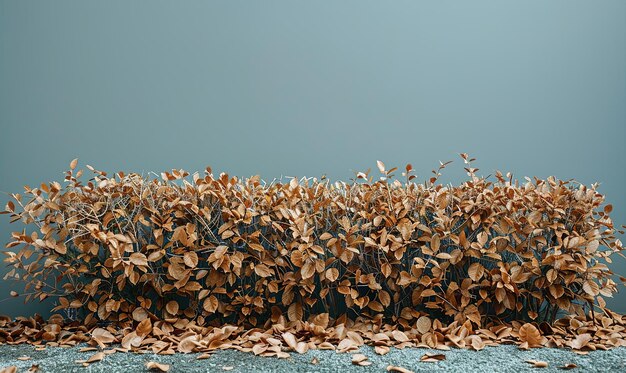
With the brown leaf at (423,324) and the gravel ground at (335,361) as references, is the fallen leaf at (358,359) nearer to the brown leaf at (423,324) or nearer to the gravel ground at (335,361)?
the gravel ground at (335,361)

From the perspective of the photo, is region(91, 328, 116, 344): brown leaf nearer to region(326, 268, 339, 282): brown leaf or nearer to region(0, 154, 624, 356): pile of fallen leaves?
region(0, 154, 624, 356): pile of fallen leaves

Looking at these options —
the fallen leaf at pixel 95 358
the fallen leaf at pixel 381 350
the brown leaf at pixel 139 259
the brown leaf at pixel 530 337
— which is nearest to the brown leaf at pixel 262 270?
the brown leaf at pixel 139 259

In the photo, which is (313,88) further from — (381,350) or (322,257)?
(381,350)

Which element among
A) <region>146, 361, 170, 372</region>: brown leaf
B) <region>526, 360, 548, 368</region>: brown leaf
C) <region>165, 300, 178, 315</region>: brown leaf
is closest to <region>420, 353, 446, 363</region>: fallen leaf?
<region>526, 360, 548, 368</region>: brown leaf

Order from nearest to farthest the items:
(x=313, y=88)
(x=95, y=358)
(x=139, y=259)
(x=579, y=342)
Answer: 1. (x=95, y=358)
2. (x=579, y=342)
3. (x=139, y=259)
4. (x=313, y=88)

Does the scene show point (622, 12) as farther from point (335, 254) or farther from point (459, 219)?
point (335, 254)

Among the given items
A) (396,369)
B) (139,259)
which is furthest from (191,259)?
(396,369)

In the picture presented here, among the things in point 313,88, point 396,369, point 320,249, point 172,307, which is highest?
point 313,88

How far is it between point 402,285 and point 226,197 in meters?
0.89

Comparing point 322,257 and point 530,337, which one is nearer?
point 530,337

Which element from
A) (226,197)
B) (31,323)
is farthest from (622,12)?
(31,323)

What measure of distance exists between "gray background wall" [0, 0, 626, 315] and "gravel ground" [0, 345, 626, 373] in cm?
120

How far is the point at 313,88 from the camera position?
3070mm

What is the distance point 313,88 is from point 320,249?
1.08m
